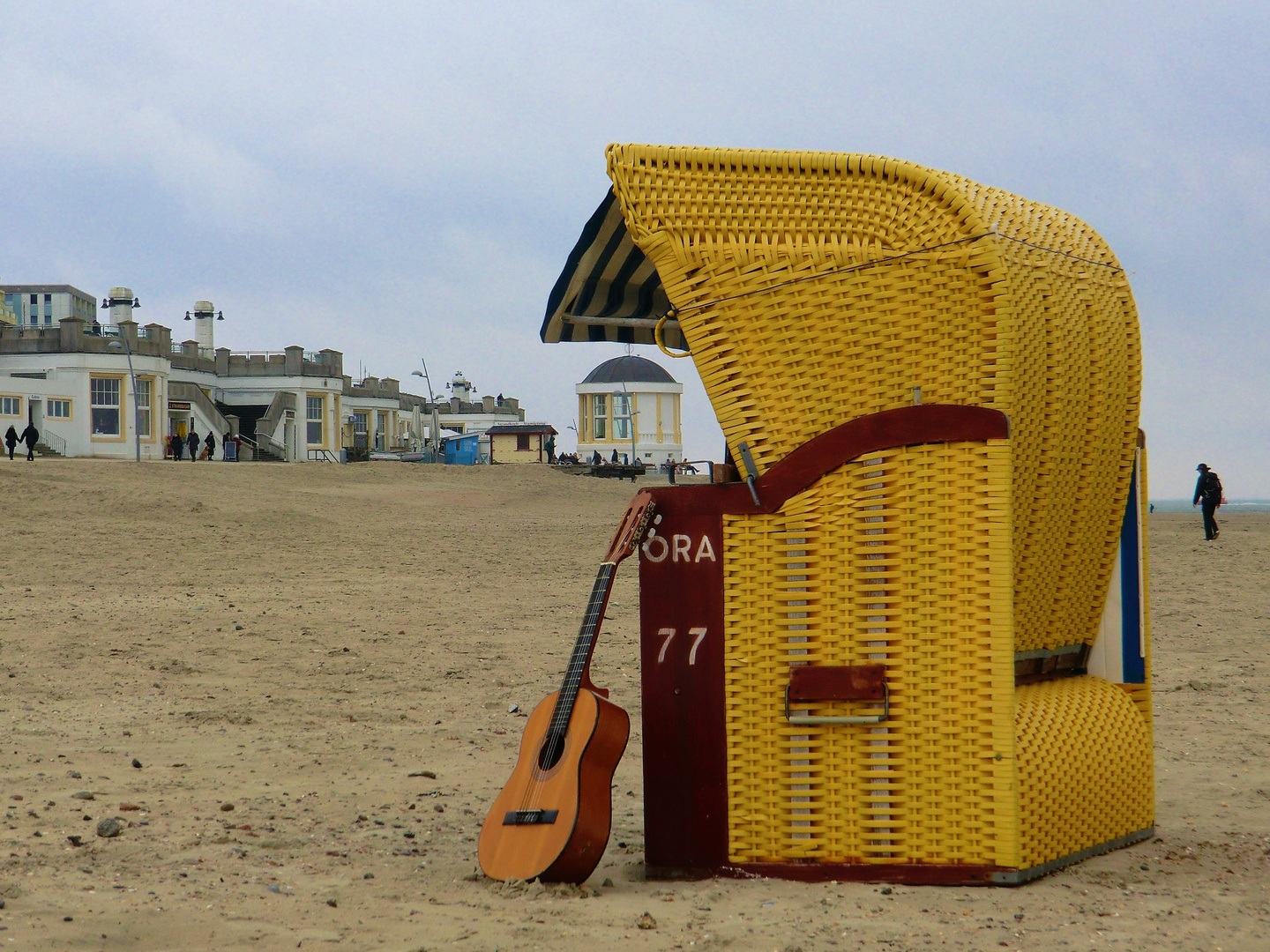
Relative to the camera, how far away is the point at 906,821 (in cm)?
484

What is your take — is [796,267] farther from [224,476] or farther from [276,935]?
[224,476]

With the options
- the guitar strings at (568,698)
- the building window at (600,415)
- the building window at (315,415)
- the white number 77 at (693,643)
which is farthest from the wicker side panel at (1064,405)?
the building window at (315,415)

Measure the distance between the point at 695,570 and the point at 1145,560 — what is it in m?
2.47

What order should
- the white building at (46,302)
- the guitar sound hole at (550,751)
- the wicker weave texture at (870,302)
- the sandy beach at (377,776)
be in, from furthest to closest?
the white building at (46,302) → the guitar sound hole at (550,751) → the wicker weave texture at (870,302) → the sandy beach at (377,776)

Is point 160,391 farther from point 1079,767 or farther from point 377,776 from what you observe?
point 1079,767

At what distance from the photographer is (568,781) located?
191 inches

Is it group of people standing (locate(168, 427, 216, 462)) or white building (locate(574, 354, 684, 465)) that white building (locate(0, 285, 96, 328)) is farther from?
white building (locate(574, 354, 684, 465))

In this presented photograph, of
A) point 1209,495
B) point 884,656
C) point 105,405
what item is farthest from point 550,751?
point 105,405

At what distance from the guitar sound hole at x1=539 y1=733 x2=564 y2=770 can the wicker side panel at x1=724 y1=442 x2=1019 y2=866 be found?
0.69 m

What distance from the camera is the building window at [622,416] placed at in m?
54.9

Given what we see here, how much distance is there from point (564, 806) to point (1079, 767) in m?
2.19

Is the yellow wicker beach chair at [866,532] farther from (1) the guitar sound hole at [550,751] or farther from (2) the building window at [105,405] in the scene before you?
(2) the building window at [105,405]

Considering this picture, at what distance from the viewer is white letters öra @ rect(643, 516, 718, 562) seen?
5117 mm

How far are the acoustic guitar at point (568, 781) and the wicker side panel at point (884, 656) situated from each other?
484 mm
